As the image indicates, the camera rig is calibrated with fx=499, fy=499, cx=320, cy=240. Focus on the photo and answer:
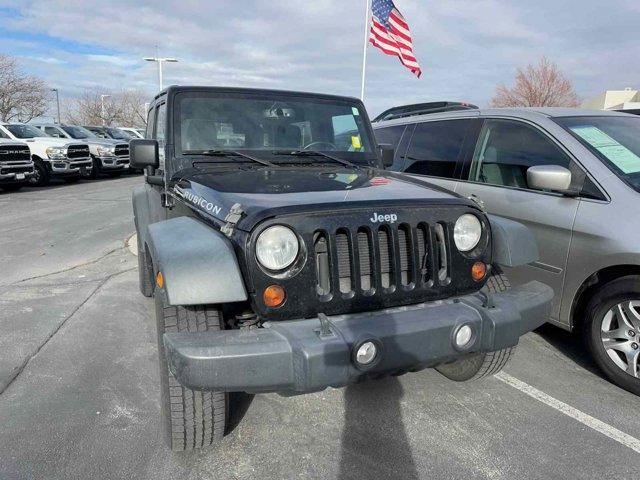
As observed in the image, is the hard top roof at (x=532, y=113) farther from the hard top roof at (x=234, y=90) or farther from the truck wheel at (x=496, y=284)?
the truck wheel at (x=496, y=284)

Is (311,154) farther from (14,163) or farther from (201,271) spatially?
(14,163)

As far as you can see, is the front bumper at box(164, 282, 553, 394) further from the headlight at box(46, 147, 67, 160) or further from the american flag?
the headlight at box(46, 147, 67, 160)

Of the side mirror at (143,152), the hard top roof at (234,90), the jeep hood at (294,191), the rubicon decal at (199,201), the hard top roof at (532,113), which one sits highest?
the hard top roof at (234,90)

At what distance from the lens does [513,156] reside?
4156 mm

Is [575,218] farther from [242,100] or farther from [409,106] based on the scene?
[409,106]

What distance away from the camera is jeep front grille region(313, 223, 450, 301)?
7.61 feet

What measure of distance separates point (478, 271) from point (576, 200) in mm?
1323

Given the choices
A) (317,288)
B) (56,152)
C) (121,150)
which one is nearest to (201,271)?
(317,288)

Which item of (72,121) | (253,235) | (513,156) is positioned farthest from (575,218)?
(72,121)

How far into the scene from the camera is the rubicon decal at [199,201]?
8.45 ft

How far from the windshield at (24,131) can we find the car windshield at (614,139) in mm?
16960

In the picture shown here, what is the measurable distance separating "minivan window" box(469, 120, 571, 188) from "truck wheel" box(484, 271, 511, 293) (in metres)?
1.24

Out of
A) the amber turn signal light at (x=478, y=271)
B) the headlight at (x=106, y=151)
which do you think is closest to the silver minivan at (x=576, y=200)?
the amber turn signal light at (x=478, y=271)

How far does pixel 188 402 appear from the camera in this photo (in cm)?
242
